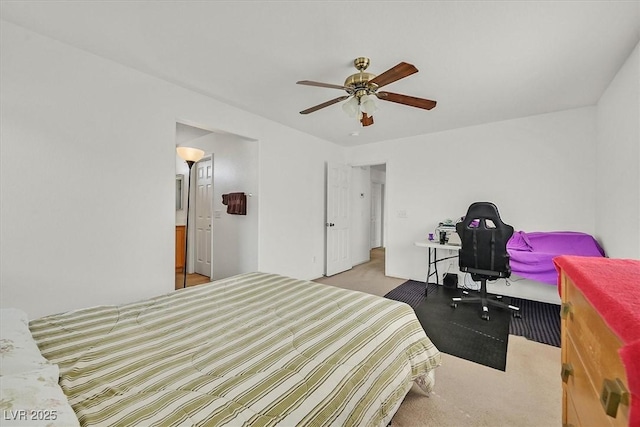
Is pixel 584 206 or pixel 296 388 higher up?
pixel 584 206

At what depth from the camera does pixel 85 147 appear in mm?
2115

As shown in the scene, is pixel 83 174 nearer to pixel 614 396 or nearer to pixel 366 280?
pixel 614 396

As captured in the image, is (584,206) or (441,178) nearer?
(584,206)

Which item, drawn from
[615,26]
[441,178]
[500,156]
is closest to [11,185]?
[615,26]

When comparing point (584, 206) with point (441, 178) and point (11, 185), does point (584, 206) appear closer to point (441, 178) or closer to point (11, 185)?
point (441, 178)

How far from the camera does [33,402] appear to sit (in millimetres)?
615

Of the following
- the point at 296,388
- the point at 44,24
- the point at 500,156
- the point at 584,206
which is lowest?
the point at 296,388

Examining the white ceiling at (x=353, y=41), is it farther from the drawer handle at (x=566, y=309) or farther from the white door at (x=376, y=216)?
the white door at (x=376, y=216)

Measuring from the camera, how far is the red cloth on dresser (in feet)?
1.25

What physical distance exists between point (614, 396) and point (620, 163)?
292 cm

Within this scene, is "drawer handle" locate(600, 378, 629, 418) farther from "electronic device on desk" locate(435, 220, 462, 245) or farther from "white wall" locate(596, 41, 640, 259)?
"electronic device on desk" locate(435, 220, 462, 245)

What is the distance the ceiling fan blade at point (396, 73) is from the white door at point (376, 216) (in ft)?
18.5

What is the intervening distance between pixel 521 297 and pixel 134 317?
437 cm

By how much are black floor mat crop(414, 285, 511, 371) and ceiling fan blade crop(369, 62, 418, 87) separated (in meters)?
2.28
